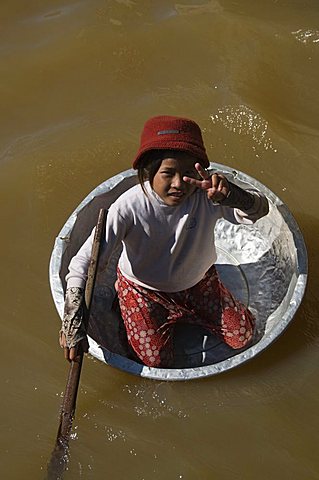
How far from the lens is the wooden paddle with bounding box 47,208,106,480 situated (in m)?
1.89

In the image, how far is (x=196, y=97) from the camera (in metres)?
3.13

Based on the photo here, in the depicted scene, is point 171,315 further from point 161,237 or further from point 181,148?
point 181,148

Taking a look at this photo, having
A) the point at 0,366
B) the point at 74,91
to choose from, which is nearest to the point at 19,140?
the point at 74,91

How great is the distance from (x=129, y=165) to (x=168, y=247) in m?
0.83

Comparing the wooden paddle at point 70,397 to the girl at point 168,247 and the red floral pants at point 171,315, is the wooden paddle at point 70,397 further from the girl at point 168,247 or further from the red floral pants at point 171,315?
the red floral pants at point 171,315

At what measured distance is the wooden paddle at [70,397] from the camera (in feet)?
6.21

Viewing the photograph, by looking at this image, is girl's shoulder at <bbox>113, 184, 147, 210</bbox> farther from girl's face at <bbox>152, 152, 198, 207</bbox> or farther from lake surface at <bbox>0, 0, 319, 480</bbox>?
lake surface at <bbox>0, 0, 319, 480</bbox>

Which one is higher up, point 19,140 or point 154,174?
point 154,174

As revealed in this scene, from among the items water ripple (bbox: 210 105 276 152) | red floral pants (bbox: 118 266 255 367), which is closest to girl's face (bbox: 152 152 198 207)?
red floral pants (bbox: 118 266 255 367)

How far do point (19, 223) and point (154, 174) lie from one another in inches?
36.4

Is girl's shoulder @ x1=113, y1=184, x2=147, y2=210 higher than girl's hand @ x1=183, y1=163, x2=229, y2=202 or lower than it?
lower

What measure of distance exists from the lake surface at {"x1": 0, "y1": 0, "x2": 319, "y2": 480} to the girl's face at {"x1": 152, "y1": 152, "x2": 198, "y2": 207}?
0.64 m

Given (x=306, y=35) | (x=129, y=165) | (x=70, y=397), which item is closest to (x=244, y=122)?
(x=129, y=165)

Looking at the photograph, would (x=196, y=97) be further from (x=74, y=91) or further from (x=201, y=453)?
(x=201, y=453)
